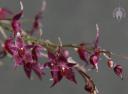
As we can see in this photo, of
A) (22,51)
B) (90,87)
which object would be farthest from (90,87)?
(22,51)

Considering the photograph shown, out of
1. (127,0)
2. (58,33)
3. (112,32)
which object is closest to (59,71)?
(127,0)

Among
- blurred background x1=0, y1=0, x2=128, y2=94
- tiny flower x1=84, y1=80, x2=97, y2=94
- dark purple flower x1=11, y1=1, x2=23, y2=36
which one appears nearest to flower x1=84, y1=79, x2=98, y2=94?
tiny flower x1=84, y1=80, x2=97, y2=94

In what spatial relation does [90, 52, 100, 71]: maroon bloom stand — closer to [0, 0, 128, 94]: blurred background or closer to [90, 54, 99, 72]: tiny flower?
[90, 54, 99, 72]: tiny flower

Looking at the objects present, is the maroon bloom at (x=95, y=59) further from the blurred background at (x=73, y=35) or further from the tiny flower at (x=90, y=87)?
the blurred background at (x=73, y=35)

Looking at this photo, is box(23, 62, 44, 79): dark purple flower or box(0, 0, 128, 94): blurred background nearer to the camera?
box(23, 62, 44, 79): dark purple flower

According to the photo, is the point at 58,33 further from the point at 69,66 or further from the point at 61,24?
the point at 69,66

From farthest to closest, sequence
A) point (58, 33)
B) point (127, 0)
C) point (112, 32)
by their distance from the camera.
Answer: point (58, 33), point (112, 32), point (127, 0)

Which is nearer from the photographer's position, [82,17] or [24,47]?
[24,47]

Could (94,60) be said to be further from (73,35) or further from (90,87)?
(73,35)
